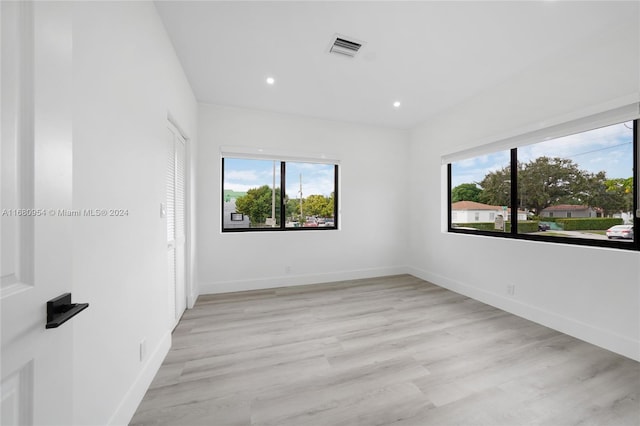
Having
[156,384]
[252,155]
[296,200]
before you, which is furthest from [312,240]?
[156,384]

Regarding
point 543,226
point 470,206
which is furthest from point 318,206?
point 543,226

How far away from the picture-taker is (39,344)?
0.61 m

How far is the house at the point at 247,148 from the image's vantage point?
2.07 feet

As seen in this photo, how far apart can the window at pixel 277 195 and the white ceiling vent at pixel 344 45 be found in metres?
1.91

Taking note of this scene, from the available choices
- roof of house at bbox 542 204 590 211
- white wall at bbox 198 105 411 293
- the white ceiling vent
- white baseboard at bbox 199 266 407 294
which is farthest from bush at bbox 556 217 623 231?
the white ceiling vent

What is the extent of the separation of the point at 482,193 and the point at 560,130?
1151 mm

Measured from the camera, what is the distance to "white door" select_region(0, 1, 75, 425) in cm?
54

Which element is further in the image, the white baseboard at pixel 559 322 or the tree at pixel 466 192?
the tree at pixel 466 192

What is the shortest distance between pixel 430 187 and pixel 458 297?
1725mm

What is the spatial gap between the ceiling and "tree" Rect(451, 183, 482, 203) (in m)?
1.23

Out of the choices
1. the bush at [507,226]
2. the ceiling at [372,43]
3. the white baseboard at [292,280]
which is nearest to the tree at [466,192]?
the bush at [507,226]

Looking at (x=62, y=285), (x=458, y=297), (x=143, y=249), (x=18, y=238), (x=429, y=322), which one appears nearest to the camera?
(x=18, y=238)

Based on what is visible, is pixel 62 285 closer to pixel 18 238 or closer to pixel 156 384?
pixel 18 238

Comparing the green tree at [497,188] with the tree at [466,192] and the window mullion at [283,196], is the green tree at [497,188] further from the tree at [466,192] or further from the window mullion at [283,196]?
the window mullion at [283,196]
